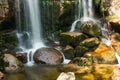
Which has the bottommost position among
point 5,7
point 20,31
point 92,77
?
point 92,77

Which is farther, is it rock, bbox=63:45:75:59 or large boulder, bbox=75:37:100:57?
rock, bbox=63:45:75:59

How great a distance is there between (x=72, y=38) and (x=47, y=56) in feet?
6.62

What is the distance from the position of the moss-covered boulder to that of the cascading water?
9.07ft

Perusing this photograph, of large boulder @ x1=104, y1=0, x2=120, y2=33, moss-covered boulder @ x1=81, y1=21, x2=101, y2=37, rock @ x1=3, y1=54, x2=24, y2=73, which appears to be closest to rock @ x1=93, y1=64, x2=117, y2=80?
moss-covered boulder @ x1=81, y1=21, x2=101, y2=37

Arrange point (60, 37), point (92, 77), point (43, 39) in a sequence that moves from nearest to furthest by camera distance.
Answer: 1. point (92, 77)
2. point (60, 37)
3. point (43, 39)

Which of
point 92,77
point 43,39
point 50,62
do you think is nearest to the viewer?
point 92,77

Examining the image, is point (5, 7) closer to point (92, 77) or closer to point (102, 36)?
point (102, 36)

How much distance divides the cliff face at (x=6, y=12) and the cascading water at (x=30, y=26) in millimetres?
389

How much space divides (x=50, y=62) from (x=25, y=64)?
1350 millimetres

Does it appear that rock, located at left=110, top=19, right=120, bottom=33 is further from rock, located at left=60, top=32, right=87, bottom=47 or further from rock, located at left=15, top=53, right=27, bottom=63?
rock, located at left=15, top=53, right=27, bottom=63

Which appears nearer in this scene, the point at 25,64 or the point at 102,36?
the point at 25,64

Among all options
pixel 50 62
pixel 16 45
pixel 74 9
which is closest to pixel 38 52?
pixel 50 62

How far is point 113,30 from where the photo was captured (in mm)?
20000

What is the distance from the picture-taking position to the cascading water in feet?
63.8
